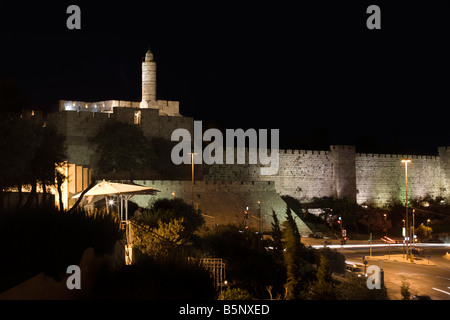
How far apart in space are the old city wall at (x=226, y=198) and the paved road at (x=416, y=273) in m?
5.69

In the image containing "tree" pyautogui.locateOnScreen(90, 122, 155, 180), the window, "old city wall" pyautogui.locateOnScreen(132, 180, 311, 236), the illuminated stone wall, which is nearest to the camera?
"old city wall" pyautogui.locateOnScreen(132, 180, 311, 236)

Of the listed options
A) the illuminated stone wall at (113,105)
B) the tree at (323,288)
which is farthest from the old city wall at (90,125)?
the tree at (323,288)

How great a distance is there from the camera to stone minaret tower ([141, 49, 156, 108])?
4141 centimetres

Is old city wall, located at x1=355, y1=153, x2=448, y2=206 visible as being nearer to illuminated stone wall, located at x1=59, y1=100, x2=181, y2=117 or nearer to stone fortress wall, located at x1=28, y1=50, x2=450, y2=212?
stone fortress wall, located at x1=28, y1=50, x2=450, y2=212

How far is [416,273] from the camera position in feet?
63.7

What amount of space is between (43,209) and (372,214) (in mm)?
30570

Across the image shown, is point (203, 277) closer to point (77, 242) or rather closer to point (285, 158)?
point (77, 242)

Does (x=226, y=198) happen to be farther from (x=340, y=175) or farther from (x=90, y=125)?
(x=340, y=175)

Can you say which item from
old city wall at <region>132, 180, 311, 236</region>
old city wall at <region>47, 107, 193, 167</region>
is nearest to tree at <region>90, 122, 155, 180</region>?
old city wall at <region>47, 107, 193, 167</region>

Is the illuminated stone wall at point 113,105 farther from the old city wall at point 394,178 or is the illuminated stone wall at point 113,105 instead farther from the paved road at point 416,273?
the paved road at point 416,273

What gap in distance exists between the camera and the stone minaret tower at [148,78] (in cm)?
4141

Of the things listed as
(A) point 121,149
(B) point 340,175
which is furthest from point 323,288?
(B) point 340,175

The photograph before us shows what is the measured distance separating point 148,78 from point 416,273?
26.3 meters

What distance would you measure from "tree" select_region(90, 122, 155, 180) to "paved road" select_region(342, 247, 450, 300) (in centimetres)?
1174
